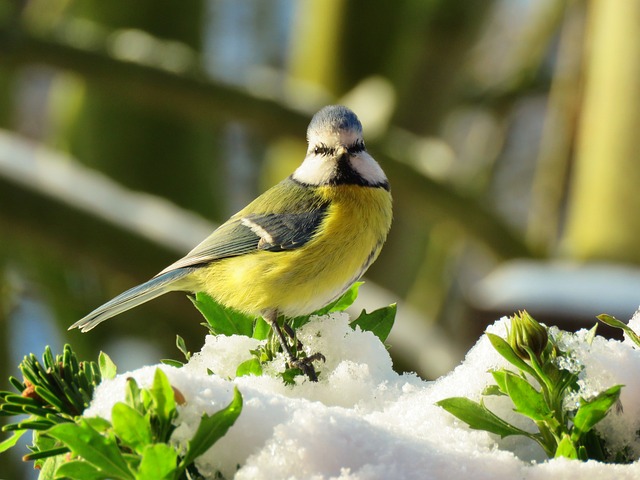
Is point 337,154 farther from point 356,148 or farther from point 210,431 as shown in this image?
point 210,431

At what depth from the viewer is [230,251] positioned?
1375 mm

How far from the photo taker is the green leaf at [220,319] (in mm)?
877

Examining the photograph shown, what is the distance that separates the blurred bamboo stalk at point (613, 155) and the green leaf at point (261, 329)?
2.63 m

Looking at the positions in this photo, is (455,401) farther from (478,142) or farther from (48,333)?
(478,142)

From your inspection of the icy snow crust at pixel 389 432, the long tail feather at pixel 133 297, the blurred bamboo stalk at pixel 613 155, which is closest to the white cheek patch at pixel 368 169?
the long tail feather at pixel 133 297

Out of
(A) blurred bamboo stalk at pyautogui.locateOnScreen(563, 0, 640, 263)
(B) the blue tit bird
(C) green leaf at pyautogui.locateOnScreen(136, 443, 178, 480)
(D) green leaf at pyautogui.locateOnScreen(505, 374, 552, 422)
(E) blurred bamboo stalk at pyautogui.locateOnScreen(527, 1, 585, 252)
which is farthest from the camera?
(E) blurred bamboo stalk at pyautogui.locateOnScreen(527, 1, 585, 252)

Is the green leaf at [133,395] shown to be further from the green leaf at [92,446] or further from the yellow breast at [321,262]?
the yellow breast at [321,262]

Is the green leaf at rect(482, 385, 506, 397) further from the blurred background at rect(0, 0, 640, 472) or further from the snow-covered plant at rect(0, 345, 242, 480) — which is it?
the blurred background at rect(0, 0, 640, 472)

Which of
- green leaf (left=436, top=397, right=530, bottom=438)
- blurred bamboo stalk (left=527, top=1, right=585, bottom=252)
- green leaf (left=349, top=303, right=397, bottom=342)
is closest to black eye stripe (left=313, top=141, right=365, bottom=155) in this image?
green leaf (left=349, top=303, right=397, bottom=342)

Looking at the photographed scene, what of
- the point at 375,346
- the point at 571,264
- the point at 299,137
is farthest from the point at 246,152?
the point at 375,346

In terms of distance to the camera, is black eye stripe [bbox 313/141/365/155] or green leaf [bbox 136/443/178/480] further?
black eye stripe [bbox 313/141/365/155]

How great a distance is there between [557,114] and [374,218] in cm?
421

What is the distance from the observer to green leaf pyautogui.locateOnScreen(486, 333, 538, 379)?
0.60 m

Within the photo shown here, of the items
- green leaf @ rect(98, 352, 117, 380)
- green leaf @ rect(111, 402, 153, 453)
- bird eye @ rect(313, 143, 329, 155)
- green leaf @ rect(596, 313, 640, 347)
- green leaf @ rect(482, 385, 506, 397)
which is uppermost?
bird eye @ rect(313, 143, 329, 155)
